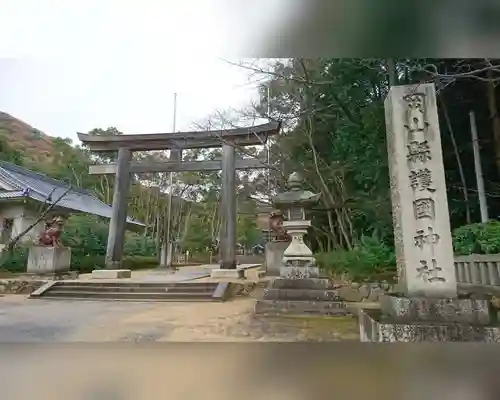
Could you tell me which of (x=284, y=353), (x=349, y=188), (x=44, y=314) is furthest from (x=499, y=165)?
(x=44, y=314)

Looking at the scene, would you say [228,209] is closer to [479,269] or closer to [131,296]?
[131,296]

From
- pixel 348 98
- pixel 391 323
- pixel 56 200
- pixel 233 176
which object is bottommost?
pixel 391 323

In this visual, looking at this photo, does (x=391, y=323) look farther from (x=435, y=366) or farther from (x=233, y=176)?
(x=233, y=176)

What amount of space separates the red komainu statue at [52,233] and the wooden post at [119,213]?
51 centimetres

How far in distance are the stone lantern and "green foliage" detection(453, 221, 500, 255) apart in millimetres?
1091

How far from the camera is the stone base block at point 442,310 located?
165 cm

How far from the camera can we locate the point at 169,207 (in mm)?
6379

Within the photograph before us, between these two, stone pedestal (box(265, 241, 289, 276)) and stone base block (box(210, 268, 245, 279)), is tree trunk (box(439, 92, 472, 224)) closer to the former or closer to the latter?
stone pedestal (box(265, 241, 289, 276))

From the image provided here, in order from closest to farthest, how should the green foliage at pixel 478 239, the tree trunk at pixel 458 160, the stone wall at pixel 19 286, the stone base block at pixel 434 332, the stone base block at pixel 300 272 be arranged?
the stone base block at pixel 434 332 < the green foliage at pixel 478 239 < the stone base block at pixel 300 272 < the tree trunk at pixel 458 160 < the stone wall at pixel 19 286

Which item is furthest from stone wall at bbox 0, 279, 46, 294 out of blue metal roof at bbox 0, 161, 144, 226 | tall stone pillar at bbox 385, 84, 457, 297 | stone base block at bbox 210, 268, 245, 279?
tall stone pillar at bbox 385, 84, 457, 297

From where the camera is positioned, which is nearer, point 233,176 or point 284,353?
point 284,353

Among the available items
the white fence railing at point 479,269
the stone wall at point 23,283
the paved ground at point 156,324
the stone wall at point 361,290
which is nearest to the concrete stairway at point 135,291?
the stone wall at point 23,283

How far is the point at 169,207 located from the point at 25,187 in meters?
2.65

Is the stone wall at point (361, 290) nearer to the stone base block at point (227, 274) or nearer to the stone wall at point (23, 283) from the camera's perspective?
the stone base block at point (227, 274)
